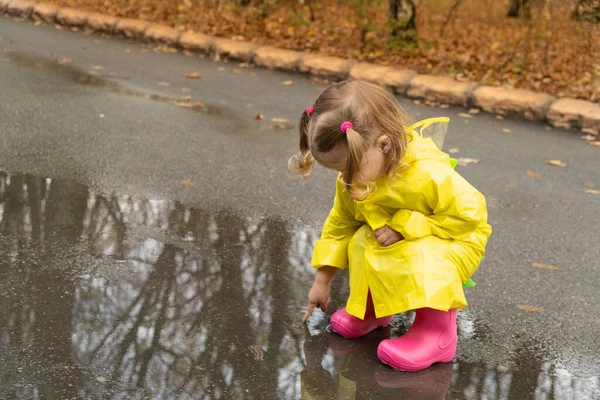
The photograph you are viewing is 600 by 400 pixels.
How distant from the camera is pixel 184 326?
9.50 ft

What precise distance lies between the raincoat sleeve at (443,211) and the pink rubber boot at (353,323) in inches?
15.0

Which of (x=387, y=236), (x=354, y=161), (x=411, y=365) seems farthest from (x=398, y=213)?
(x=411, y=365)

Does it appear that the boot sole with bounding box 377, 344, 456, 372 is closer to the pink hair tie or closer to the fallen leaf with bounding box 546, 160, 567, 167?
the pink hair tie

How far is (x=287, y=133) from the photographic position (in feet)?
19.1

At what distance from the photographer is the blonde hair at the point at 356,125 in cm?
250

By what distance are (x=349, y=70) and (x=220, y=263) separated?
439 cm

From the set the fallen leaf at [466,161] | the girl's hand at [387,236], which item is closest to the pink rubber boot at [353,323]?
the girl's hand at [387,236]

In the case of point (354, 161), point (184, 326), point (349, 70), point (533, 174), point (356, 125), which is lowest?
point (184, 326)

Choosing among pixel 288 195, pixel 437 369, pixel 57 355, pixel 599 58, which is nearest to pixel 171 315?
pixel 57 355

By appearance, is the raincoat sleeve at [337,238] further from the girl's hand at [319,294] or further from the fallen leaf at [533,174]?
the fallen leaf at [533,174]

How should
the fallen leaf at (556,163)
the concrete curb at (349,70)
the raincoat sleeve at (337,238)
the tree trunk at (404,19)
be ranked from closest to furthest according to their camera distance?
the raincoat sleeve at (337,238)
the fallen leaf at (556,163)
the concrete curb at (349,70)
the tree trunk at (404,19)

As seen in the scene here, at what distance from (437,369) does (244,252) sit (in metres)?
1.21

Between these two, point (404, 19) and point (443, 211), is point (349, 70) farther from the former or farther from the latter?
point (443, 211)

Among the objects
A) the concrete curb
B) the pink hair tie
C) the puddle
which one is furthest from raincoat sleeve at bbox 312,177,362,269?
the concrete curb
